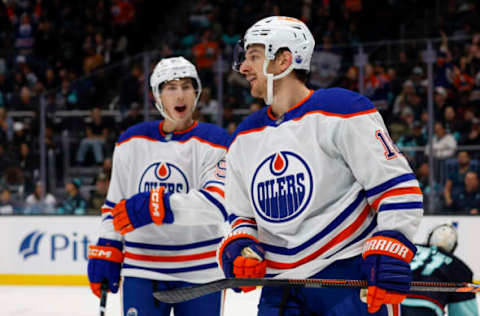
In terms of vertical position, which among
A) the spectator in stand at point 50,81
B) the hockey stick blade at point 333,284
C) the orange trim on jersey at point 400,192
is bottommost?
the hockey stick blade at point 333,284

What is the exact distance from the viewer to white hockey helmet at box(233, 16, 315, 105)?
5.65 ft

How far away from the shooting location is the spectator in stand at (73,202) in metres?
6.28

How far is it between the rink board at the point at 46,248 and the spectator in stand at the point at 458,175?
2814 millimetres

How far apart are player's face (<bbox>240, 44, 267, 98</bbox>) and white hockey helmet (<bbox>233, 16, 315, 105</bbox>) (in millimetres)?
16

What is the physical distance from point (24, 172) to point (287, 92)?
5.30 metres

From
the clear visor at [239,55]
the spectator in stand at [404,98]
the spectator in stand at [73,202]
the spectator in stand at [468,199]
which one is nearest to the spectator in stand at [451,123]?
the spectator in stand at [404,98]

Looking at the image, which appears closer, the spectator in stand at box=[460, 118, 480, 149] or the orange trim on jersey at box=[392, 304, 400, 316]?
the orange trim on jersey at box=[392, 304, 400, 316]

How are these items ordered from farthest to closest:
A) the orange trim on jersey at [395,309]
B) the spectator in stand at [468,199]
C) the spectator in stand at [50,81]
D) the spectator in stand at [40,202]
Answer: the spectator in stand at [50,81]
the spectator in stand at [40,202]
the spectator in stand at [468,199]
the orange trim on jersey at [395,309]

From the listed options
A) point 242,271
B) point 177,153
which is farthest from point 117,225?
point 242,271

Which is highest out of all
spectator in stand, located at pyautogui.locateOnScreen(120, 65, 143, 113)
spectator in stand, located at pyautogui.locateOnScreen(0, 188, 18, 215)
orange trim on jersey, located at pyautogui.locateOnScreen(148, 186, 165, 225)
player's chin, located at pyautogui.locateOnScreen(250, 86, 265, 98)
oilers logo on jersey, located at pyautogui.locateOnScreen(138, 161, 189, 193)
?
spectator in stand, located at pyautogui.locateOnScreen(120, 65, 143, 113)

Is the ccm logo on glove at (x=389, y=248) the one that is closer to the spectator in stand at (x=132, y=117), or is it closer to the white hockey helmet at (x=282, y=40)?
the white hockey helmet at (x=282, y=40)

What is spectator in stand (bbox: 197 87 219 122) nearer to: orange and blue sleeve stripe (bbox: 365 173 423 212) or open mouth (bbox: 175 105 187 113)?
open mouth (bbox: 175 105 187 113)

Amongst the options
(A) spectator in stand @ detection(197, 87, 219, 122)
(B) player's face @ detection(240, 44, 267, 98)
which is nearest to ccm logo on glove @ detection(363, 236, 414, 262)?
(B) player's face @ detection(240, 44, 267, 98)

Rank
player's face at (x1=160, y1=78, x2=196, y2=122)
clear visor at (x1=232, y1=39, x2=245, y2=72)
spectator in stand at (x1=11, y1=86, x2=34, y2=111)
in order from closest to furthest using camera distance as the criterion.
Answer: clear visor at (x1=232, y1=39, x2=245, y2=72) → player's face at (x1=160, y1=78, x2=196, y2=122) → spectator in stand at (x1=11, y1=86, x2=34, y2=111)
